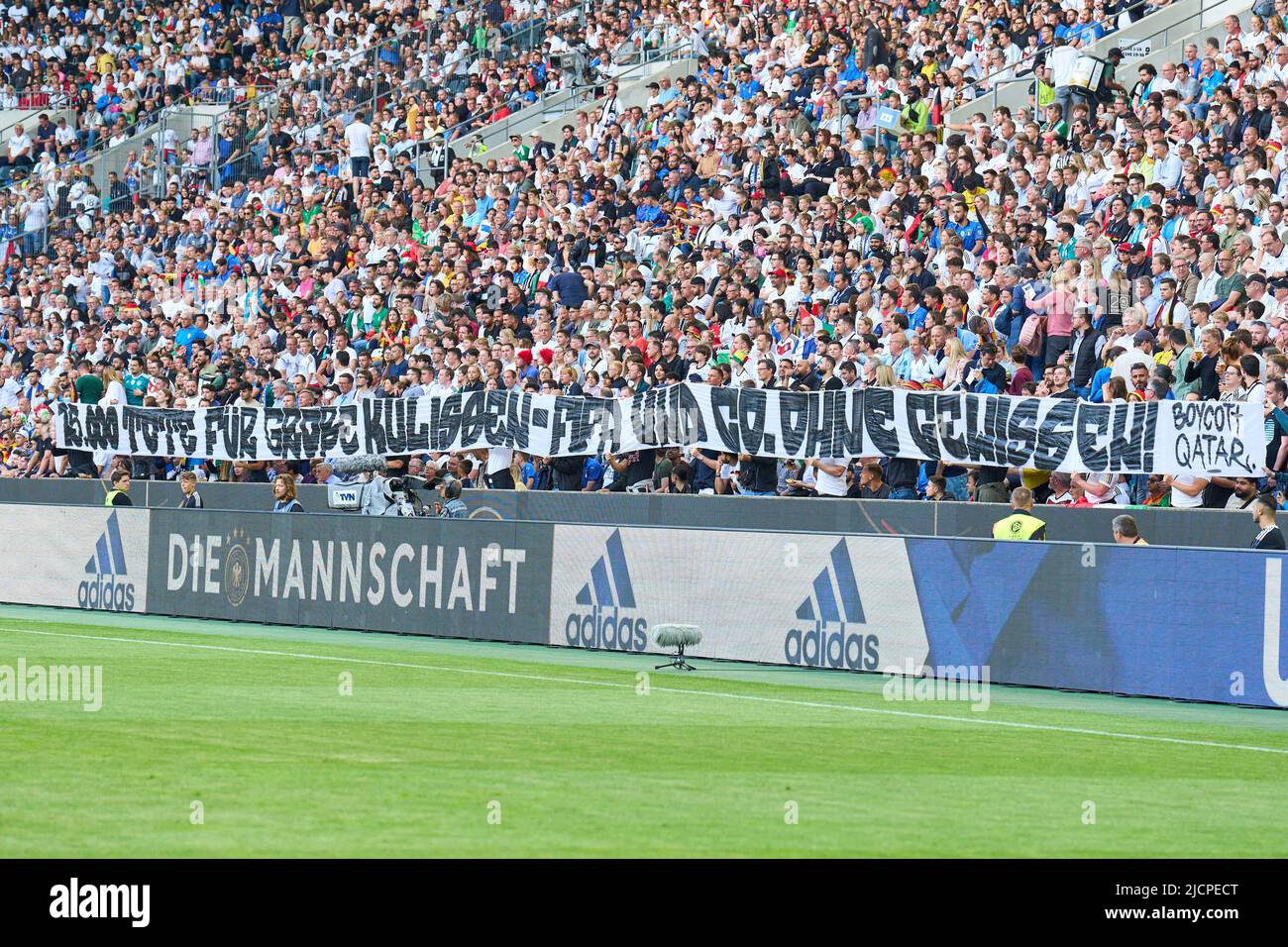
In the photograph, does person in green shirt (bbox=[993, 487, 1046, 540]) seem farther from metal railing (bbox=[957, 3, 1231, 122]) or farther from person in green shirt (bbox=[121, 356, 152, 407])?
person in green shirt (bbox=[121, 356, 152, 407])

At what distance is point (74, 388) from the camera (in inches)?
1351

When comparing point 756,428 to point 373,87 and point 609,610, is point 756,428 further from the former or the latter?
point 373,87

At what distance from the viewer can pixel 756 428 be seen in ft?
76.1

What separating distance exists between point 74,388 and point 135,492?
3664 millimetres

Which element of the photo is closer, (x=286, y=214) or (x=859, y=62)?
(x=859, y=62)

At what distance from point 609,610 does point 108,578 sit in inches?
304

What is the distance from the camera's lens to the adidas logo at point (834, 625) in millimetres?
17625

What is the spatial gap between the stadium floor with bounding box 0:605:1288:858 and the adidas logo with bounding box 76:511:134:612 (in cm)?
669

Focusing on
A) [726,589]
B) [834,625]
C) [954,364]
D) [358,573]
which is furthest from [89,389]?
[834,625]

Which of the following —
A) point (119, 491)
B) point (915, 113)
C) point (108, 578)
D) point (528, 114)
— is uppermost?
point (528, 114)

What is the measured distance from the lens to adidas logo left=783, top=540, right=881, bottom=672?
57.8 feet

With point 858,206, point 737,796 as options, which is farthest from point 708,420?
point 737,796

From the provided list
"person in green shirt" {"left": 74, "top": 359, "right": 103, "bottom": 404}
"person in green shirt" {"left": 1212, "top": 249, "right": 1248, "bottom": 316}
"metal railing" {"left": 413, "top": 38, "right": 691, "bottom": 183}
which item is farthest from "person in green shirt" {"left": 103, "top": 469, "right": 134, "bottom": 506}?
"person in green shirt" {"left": 1212, "top": 249, "right": 1248, "bottom": 316}
